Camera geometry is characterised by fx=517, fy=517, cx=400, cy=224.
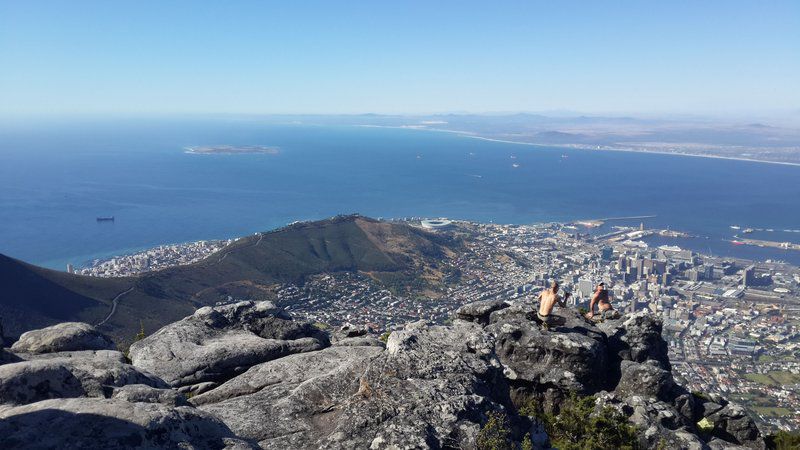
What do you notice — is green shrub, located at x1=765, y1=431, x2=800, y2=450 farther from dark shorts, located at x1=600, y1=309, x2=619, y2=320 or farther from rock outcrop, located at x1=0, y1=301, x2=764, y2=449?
dark shorts, located at x1=600, y1=309, x2=619, y2=320

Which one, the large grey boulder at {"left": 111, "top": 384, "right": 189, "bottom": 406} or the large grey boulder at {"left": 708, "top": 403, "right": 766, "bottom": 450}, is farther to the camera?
the large grey boulder at {"left": 708, "top": 403, "right": 766, "bottom": 450}

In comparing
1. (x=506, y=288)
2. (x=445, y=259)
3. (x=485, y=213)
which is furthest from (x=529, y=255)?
(x=485, y=213)

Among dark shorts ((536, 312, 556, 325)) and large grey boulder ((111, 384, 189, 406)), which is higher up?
large grey boulder ((111, 384, 189, 406))

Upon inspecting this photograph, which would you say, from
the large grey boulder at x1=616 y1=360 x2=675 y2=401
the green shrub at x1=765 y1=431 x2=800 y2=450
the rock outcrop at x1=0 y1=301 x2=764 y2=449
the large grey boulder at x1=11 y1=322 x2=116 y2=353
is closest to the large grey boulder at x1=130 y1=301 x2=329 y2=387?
the rock outcrop at x1=0 y1=301 x2=764 y2=449

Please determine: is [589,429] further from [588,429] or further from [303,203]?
[303,203]

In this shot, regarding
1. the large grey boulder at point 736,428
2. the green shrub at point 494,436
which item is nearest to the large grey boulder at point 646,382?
the large grey boulder at point 736,428

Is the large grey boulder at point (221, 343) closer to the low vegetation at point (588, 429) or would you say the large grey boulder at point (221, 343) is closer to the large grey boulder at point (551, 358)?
the large grey boulder at point (551, 358)
